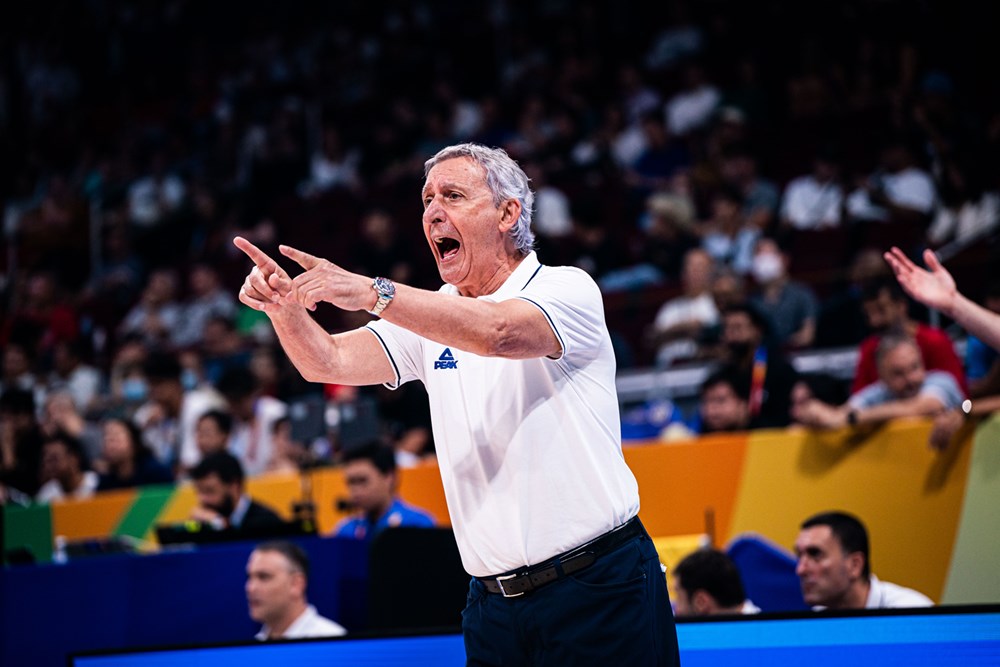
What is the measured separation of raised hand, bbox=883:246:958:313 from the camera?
440 centimetres

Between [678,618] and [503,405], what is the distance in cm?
127

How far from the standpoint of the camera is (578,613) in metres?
2.87

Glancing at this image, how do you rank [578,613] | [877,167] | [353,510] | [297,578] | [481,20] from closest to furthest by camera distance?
[578,613], [297,578], [353,510], [877,167], [481,20]

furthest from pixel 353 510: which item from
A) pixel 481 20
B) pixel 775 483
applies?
pixel 481 20

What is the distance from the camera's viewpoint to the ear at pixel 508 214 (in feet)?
10.5

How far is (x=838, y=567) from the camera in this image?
188 inches

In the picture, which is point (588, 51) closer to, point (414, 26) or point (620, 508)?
point (414, 26)

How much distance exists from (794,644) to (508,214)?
1611 millimetres

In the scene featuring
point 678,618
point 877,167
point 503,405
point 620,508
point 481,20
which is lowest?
point 678,618

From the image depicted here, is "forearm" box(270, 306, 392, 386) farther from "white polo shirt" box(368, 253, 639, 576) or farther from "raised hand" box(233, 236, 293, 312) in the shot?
"white polo shirt" box(368, 253, 639, 576)

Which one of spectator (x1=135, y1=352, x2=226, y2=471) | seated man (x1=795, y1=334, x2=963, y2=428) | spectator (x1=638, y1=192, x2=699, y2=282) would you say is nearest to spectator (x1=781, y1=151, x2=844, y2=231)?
spectator (x1=638, y1=192, x2=699, y2=282)

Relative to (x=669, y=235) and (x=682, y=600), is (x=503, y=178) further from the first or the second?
(x=669, y=235)

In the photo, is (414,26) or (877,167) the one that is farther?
(414,26)

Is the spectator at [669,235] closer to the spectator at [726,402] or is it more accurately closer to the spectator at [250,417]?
the spectator at [726,402]
